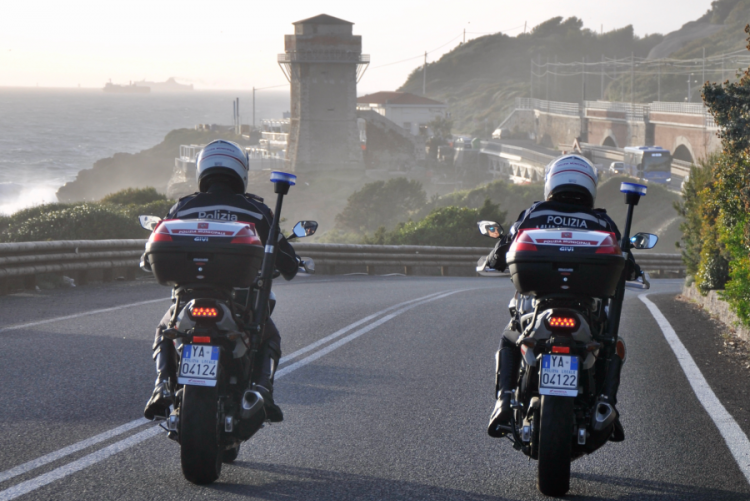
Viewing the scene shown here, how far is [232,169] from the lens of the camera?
5273 mm

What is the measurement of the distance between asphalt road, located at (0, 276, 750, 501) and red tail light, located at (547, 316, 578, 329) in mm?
986

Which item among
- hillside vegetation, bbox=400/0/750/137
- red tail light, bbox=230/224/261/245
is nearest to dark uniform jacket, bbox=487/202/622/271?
red tail light, bbox=230/224/261/245

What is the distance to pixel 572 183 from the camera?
5098 mm

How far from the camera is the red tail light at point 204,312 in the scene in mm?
4402

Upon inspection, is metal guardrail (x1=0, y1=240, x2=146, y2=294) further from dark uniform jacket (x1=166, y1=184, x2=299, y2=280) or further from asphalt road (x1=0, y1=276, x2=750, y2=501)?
dark uniform jacket (x1=166, y1=184, x2=299, y2=280)

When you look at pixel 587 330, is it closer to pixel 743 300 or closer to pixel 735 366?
pixel 735 366

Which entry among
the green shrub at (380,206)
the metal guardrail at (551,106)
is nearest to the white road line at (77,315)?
the green shrub at (380,206)

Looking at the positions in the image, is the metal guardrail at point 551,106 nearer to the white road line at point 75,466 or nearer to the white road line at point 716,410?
the white road line at point 716,410

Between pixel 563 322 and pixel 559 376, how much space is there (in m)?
0.29

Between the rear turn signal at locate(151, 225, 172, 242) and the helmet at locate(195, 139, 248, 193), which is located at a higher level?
the helmet at locate(195, 139, 248, 193)

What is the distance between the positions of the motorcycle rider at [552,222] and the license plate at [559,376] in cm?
42

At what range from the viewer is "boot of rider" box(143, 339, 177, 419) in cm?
458

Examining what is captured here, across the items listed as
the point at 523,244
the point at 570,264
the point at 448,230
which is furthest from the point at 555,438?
the point at 448,230

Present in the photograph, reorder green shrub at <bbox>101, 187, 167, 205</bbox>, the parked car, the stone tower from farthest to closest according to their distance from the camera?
the stone tower → the parked car → green shrub at <bbox>101, 187, 167, 205</bbox>
